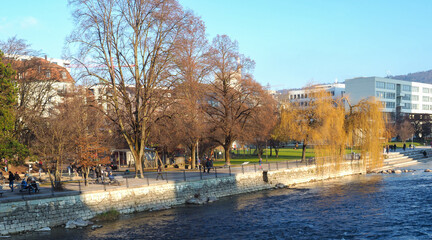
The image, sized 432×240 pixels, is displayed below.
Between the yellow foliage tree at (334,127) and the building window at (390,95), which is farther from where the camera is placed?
the building window at (390,95)

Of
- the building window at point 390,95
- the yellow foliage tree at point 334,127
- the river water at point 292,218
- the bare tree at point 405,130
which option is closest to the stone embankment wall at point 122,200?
the river water at point 292,218

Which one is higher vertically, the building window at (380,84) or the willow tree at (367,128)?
the building window at (380,84)

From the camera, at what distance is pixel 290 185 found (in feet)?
136

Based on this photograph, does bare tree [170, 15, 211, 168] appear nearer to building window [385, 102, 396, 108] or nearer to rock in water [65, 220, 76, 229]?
rock in water [65, 220, 76, 229]

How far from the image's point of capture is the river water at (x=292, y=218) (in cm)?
2272

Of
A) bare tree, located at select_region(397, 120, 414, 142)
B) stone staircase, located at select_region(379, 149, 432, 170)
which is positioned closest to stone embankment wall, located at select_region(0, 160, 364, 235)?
stone staircase, located at select_region(379, 149, 432, 170)

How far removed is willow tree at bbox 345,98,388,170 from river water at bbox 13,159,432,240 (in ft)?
40.0

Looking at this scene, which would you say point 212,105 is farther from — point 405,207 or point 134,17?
point 405,207

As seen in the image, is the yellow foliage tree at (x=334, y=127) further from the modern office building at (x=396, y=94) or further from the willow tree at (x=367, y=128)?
the modern office building at (x=396, y=94)

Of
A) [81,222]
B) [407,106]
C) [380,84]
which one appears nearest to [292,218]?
[81,222]

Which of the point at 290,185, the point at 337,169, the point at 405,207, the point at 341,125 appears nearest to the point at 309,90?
the point at 341,125

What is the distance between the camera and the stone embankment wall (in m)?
23.3

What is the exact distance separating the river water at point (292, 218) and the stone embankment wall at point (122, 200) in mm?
901

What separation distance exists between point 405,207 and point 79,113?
1082 inches
